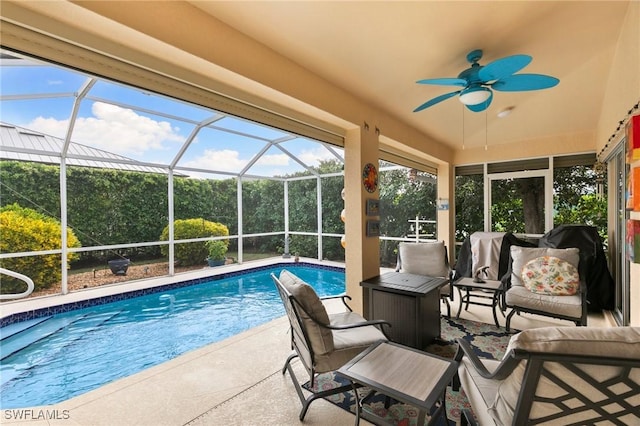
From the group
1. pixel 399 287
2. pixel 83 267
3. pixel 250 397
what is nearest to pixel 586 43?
pixel 399 287

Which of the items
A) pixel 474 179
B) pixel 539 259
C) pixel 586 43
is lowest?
pixel 539 259

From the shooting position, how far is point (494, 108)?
4305 millimetres

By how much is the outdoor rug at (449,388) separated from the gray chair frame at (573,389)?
96 centimetres

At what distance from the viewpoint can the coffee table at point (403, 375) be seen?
4.93ft

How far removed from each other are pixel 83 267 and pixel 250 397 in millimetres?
6166

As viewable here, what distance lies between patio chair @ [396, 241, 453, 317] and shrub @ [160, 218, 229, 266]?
558cm

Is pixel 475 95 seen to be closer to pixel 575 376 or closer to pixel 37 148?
pixel 575 376

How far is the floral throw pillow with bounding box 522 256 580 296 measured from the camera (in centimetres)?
335

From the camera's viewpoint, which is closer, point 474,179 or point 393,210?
point 474,179

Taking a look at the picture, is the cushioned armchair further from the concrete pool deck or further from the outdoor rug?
the concrete pool deck

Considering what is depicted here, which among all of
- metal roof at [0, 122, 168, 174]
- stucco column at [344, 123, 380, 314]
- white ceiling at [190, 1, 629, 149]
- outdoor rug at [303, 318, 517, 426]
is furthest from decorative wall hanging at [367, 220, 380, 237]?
metal roof at [0, 122, 168, 174]

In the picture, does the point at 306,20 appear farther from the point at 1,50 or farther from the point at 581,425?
the point at 581,425

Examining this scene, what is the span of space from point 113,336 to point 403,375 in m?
4.15

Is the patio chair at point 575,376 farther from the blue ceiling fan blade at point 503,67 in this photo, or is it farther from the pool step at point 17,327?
the pool step at point 17,327
